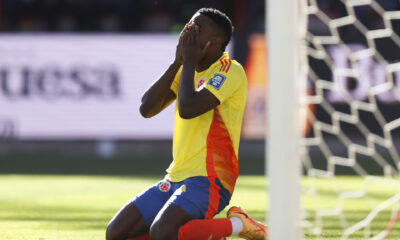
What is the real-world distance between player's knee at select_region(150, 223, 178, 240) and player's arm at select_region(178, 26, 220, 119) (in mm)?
531

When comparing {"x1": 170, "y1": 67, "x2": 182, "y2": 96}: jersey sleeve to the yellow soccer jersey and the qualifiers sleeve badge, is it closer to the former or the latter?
the yellow soccer jersey

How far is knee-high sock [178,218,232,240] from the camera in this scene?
3877 millimetres

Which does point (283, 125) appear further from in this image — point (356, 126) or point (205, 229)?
point (356, 126)

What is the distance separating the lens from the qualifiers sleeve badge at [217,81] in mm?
4035

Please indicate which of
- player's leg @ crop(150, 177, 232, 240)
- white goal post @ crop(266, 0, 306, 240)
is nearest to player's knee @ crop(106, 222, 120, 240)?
player's leg @ crop(150, 177, 232, 240)

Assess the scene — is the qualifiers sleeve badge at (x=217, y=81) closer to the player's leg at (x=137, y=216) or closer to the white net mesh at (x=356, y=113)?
the player's leg at (x=137, y=216)

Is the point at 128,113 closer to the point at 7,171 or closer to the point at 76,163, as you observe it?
the point at 76,163

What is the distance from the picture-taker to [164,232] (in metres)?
3.85

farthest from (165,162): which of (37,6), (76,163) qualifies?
(37,6)

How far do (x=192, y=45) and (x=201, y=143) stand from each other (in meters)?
0.49

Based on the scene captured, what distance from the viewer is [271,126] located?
116 inches

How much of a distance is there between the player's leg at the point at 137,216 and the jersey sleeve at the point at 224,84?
57 cm

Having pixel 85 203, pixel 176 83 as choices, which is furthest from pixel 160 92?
pixel 85 203

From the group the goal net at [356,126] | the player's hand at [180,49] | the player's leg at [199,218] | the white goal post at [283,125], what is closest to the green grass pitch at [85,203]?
the goal net at [356,126]
